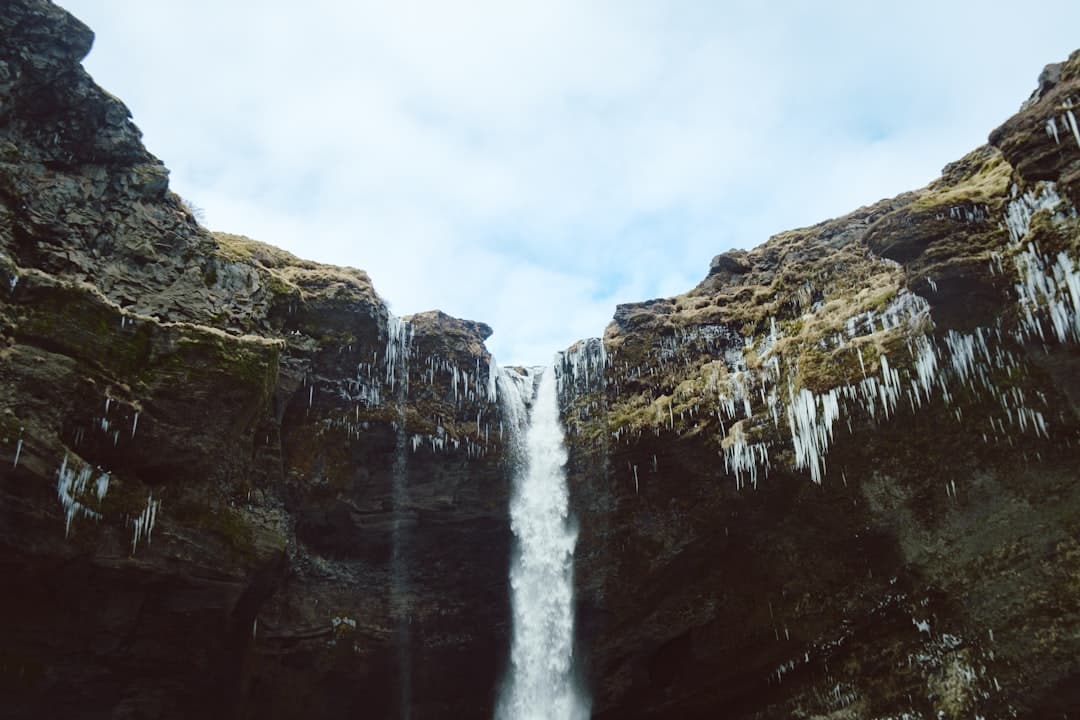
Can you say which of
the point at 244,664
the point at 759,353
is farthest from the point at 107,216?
the point at 759,353

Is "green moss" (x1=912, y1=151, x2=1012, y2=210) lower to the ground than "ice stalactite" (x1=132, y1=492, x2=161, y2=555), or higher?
higher

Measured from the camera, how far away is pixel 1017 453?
51.4 feet

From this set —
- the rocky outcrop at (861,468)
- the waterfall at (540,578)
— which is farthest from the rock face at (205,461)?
the rocky outcrop at (861,468)

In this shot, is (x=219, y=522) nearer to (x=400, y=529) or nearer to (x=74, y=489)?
(x=74, y=489)

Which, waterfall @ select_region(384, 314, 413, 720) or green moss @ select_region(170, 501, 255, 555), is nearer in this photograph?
green moss @ select_region(170, 501, 255, 555)

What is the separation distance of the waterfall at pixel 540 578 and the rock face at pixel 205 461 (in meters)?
0.60

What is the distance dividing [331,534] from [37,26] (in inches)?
517

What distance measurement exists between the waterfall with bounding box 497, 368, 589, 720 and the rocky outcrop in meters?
0.51

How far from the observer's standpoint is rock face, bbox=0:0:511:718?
1458 cm

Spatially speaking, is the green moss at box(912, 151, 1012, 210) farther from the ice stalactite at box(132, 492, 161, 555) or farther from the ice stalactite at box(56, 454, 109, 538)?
the ice stalactite at box(56, 454, 109, 538)

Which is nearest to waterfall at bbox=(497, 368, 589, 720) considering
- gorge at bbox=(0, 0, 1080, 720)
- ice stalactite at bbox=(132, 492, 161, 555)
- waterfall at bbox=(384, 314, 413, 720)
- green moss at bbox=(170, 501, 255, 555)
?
gorge at bbox=(0, 0, 1080, 720)

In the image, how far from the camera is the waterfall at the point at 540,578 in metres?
20.0

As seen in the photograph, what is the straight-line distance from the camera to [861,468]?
17266 millimetres

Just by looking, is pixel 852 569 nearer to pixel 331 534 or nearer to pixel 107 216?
pixel 331 534
